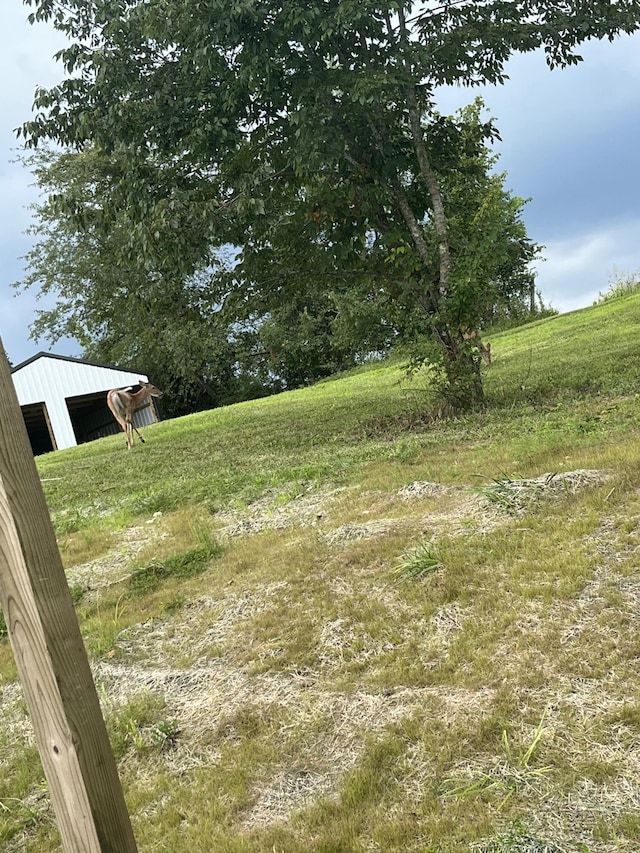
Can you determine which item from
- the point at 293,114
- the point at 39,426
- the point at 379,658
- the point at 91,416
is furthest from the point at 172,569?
the point at 91,416

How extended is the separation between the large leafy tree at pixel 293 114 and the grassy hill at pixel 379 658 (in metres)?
3.89

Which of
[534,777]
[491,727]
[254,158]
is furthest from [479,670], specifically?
[254,158]

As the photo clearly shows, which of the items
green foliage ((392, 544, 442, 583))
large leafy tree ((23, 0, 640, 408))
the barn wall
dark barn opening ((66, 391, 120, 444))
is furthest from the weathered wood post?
dark barn opening ((66, 391, 120, 444))

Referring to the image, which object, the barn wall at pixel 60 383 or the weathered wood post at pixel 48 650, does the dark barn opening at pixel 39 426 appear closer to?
the barn wall at pixel 60 383

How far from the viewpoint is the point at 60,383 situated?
27.3 metres

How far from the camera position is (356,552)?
14.4 ft

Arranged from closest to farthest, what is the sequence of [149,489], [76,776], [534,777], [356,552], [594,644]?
[76,776], [534,777], [594,644], [356,552], [149,489]

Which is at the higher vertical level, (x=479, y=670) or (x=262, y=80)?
(x=262, y=80)

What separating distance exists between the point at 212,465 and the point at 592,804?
7.41m

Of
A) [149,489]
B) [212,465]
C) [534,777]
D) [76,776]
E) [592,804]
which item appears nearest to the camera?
[76,776]

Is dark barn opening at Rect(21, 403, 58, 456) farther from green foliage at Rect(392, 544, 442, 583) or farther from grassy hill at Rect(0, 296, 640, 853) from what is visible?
green foliage at Rect(392, 544, 442, 583)

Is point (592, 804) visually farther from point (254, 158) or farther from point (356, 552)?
point (254, 158)

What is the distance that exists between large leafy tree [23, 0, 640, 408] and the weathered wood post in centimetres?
768

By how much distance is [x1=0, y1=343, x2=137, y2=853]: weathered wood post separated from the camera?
5.02 ft
